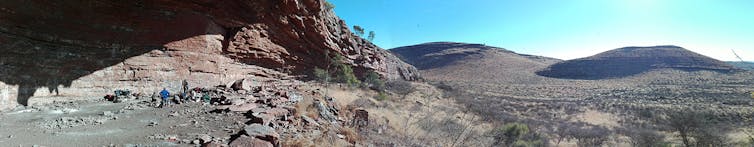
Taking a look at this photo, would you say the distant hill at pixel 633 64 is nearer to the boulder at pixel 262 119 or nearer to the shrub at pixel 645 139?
the shrub at pixel 645 139

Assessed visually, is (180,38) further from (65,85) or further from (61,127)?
(61,127)

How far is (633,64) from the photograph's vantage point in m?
62.5

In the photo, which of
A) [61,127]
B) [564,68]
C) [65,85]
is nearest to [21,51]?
[65,85]

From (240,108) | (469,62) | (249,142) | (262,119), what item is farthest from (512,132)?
(469,62)

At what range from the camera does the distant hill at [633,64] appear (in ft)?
189

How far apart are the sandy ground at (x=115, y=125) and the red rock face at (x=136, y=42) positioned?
1429 millimetres

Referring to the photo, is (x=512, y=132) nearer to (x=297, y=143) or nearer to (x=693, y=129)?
(x=693, y=129)

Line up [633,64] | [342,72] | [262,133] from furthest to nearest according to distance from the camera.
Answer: [633,64] < [342,72] < [262,133]

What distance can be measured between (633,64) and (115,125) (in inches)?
2943

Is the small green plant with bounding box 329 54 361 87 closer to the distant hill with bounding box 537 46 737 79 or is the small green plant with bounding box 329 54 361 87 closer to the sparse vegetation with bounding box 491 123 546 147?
the sparse vegetation with bounding box 491 123 546 147

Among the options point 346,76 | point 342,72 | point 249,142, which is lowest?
point 249,142

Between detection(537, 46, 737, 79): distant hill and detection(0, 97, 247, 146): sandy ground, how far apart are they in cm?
6312

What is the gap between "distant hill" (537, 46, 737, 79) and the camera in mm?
57469

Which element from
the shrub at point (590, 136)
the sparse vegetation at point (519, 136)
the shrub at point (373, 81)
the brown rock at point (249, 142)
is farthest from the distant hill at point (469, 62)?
the brown rock at point (249, 142)
